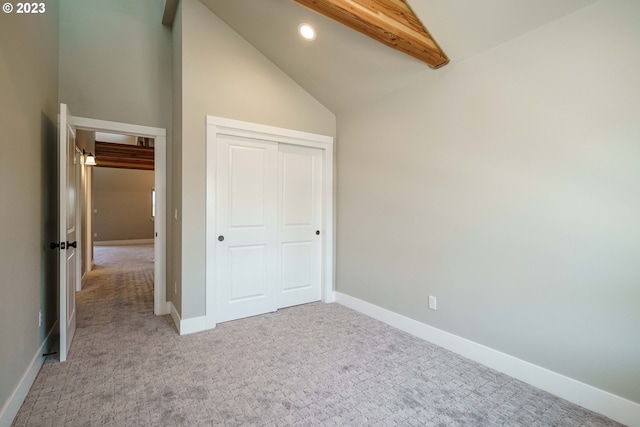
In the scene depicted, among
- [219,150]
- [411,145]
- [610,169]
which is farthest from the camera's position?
[219,150]

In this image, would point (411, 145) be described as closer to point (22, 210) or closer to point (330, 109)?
point (330, 109)

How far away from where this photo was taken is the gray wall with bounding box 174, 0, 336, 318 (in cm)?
292

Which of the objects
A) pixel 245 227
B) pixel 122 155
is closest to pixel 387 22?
pixel 245 227

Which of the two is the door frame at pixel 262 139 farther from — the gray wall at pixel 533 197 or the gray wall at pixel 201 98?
the gray wall at pixel 533 197

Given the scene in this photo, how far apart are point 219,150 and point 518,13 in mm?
2766

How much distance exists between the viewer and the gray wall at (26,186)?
167 cm

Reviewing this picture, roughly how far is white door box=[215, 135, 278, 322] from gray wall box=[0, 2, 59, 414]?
1394mm

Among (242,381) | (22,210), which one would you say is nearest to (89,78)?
(22,210)

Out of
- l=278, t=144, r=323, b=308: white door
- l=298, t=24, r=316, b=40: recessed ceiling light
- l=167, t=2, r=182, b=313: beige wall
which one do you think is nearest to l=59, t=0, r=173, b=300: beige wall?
l=167, t=2, r=182, b=313: beige wall

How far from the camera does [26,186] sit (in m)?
2.03

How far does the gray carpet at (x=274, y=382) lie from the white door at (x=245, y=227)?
1.08ft

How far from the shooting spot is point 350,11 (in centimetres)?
206

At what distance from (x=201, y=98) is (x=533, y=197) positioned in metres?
3.08

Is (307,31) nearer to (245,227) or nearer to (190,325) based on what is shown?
(245,227)
